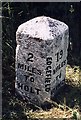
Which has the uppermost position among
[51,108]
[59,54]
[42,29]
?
[42,29]

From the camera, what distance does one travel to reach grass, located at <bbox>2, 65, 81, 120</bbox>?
3.86 metres

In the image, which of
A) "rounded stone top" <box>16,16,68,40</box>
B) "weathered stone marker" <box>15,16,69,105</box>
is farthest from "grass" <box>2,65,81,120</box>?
Result: "rounded stone top" <box>16,16,68,40</box>

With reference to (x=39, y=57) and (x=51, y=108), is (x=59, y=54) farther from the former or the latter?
(x=51, y=108)

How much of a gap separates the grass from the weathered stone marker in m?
0.10

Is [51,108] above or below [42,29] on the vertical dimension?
below

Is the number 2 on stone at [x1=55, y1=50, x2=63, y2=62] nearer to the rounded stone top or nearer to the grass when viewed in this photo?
the rounded stone top

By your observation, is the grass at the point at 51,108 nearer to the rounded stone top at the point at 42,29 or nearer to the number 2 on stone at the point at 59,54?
the number 2 on stone at the point at 59,54

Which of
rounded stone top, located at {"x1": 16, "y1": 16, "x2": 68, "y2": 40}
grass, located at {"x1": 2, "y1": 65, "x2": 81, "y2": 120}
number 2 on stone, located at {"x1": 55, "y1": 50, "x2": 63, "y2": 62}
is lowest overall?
grass, located at {"x1": 2, "y1": 65, "x2": 81, "y2": 120}

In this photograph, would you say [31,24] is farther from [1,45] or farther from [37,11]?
[37,11]

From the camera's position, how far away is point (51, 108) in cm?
400

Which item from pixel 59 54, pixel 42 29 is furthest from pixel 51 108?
pixel 42 29

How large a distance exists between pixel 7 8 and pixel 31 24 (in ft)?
2.33

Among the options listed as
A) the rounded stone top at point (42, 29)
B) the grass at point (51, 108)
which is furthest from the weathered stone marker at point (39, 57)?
the grass at point (51, 108)

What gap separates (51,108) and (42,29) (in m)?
0.80
